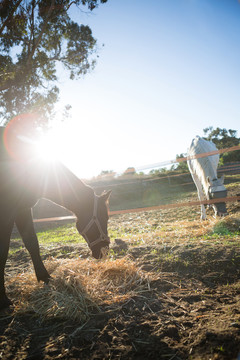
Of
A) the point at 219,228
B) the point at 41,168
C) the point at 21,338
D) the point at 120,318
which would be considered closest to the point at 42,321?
the point at 21,338

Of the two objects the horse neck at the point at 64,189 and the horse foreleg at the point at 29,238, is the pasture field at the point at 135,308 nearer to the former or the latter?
the horse foreleg at the point at 29,238

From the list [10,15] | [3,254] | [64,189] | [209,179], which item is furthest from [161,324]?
[10,15]

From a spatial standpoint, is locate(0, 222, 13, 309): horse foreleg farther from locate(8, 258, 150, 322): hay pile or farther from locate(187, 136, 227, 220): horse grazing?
locate(187, 136, 227, 220): horse grazing

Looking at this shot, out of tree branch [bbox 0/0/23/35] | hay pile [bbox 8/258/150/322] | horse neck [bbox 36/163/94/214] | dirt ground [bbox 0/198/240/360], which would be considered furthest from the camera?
tree branch [bbox 0/0/23/35]

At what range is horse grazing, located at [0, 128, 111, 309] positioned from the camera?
90.4 inches

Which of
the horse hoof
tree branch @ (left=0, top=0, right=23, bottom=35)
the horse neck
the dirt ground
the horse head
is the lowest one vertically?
the dirt ground

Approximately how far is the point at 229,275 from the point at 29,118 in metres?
13.7

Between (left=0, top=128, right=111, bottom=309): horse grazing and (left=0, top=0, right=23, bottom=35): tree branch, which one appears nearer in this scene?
(left=0, top=128, right=111, bottom=309): horse grazing

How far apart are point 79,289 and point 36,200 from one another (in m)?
1.32

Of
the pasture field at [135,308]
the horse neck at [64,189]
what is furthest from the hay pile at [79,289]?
the horse neck at [64,189]

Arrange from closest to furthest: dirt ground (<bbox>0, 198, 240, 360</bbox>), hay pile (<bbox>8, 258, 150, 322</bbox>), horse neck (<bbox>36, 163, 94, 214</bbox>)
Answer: dirt ground (<bbox>0, 198, 240, 360</bbox>) → hay pile (<bbox>8, 258, 150, 322</bbox>) → horse neck (<bbox>36, 163, 94, 214</bbox>)

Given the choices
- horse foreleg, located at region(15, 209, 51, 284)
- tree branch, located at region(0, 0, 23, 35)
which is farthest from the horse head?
tree branch, located at region(0, 0, 23, 35)

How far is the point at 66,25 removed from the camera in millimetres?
12070

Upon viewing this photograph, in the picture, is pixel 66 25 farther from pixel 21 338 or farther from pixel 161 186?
pixel 21 338
